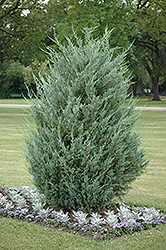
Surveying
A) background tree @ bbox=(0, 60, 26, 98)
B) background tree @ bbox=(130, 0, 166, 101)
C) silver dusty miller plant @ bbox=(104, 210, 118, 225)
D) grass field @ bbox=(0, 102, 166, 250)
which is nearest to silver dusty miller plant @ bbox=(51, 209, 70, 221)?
grass field @ bbox=(0, 102, 166, 250)

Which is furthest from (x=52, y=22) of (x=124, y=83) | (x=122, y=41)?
(x=124, y=83)

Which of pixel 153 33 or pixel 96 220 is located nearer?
pixel 96 220

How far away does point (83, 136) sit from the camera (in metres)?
4.53

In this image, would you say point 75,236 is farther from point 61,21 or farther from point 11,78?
point 11,78

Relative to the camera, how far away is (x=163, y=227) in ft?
15.1

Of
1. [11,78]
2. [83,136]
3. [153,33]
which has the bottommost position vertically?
[83,136]

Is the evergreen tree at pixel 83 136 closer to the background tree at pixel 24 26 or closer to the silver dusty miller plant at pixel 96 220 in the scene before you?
the silver dusty miller plant at pixel 96 220

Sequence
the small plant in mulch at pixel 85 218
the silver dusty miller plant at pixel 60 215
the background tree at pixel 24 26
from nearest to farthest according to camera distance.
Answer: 1. the small plant in mulch at pixel 85 218
2. the silver dusty miller plant at pixel 60 215
3. the background tree at pixel 24 26

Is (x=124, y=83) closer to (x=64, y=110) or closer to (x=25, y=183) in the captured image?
(x=64, y=110)

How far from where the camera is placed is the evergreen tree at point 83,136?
4398mm

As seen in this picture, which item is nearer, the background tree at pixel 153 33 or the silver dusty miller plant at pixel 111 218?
the silver dusty miller plant at pixel 111 218

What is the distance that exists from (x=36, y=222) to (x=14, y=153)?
635cm

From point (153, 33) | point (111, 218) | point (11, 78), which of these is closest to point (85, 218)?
point (111, 218)

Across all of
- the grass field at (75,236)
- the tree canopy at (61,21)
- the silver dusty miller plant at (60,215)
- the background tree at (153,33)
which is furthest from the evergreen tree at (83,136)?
the background tree at (153,33)
